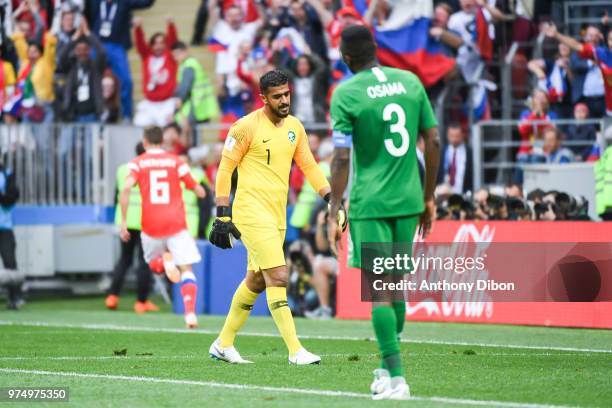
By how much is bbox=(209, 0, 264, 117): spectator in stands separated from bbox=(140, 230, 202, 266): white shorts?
5.83m

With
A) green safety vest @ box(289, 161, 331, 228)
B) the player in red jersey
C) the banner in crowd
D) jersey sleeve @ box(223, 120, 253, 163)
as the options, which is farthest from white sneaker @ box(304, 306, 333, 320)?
jersey sleeve @ box(223, 120, 253, 163)

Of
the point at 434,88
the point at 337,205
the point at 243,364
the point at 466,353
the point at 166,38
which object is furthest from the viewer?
the point at 166,38

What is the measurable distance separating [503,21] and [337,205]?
488 inches

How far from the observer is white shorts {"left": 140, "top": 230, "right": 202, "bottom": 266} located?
56.6 ft

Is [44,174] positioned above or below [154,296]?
above

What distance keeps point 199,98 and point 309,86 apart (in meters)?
2.75

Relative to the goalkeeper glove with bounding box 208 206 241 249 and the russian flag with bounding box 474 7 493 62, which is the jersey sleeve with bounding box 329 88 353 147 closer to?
the goalkeeper glove with bounding box 208 206 241 249

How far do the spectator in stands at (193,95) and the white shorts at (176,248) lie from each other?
595cm

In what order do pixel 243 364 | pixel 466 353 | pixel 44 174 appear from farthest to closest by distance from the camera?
pixel 44 174 < pixel 466 353 < pixel 243 364

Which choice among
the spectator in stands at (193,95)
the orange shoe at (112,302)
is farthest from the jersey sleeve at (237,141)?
the spectator in stands at (193,95)

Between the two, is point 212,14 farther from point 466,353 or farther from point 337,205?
point 337,205

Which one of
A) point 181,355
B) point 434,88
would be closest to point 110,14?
point 434,88

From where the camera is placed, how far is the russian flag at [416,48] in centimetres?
2061

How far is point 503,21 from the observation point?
20.8 metres
